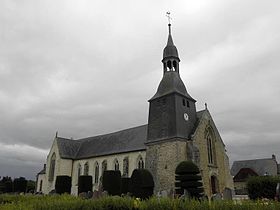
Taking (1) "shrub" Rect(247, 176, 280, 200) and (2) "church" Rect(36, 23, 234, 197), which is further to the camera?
(2) "church" Rect(36, 23, 234, 197)

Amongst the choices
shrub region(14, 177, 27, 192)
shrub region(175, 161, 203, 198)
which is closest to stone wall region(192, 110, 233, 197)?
shrub region(175, 161, 203, 198)

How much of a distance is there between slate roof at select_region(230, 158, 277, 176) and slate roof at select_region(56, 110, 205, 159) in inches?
1065

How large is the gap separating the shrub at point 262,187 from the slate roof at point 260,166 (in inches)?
1398

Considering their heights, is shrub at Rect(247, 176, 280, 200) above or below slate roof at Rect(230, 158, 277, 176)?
below

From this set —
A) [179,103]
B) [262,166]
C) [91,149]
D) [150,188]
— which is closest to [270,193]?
[150,188]

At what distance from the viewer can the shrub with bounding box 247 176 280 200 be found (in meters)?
13.6

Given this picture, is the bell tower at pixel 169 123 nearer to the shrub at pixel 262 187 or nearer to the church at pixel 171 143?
the church at pixel 171 143

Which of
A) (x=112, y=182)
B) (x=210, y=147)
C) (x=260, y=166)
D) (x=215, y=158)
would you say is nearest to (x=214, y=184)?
(x=215, y=158)

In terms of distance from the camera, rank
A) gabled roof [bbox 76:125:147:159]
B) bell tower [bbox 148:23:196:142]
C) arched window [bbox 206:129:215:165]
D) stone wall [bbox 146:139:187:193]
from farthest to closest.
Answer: gabled roof [bbox 76:125:147:159]
arched window [bbox 206:129:215:165]
bell tower [bbox 148:23:196:142]
stone wall [bbox 146:139:187:193]

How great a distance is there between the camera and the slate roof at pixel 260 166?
4722 cm

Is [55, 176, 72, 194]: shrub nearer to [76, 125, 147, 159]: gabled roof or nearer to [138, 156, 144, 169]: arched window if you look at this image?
[76, 125, 147, 159]: gabled roof

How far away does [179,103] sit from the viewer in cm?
2406

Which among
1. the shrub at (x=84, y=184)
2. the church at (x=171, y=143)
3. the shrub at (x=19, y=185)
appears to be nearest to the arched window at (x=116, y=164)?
the church at (x=171, y=143)

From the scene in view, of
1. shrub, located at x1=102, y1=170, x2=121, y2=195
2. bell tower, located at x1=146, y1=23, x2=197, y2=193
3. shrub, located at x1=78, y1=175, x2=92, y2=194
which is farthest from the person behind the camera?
shrub, located at x1=78, y1=175, x2=92, y2=194
